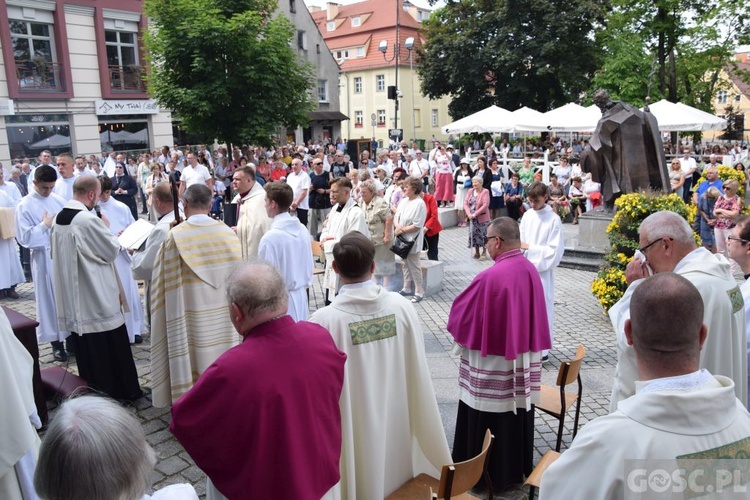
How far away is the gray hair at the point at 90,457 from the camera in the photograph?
172 centimetres

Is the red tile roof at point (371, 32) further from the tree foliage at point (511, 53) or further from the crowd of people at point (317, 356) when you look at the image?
the crowd of people at point (317, 356)

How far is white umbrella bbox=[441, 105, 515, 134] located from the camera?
58.4 ft

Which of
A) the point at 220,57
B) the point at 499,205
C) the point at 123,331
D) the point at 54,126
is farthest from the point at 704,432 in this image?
the point at 54,126

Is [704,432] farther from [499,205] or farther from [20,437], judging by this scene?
[499,205]

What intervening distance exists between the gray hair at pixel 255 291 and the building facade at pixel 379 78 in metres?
52.8

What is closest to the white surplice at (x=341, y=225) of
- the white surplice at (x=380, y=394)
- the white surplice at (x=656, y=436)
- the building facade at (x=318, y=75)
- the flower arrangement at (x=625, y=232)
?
the flower arrangement at (x=625, y=232)

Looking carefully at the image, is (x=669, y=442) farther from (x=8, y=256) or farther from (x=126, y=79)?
(x=126, y=79)

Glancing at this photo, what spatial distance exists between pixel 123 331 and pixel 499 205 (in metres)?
10.2

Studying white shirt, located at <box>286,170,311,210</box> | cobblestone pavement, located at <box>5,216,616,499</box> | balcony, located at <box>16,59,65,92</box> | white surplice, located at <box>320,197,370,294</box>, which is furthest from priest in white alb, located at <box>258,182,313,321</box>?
balcony, located at <box>16,59,65,92</box>

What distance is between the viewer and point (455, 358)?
6.83m

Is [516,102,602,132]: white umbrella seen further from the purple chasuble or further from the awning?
the awning

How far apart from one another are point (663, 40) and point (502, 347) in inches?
1034

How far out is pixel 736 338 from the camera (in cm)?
335

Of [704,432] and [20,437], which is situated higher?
[704,432]
